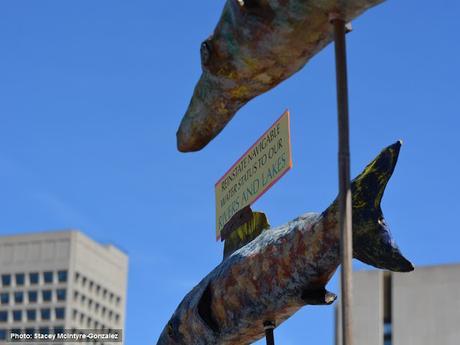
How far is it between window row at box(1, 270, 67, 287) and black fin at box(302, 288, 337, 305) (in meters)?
88.2

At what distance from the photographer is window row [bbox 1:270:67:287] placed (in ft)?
313

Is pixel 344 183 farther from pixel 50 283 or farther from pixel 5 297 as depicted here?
pixel 5 297

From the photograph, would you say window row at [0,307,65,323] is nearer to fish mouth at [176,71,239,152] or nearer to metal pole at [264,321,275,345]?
fish mouth at [176,71,239,152]

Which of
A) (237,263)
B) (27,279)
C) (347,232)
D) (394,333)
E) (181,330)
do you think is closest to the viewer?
(347,232)

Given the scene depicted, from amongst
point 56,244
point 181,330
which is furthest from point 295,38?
point 56,244

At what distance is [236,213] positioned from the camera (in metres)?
9.13

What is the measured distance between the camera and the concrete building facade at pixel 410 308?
35250 millimetres

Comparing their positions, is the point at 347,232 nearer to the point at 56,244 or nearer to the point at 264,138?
the point at 264,138

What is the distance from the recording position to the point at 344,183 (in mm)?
7027

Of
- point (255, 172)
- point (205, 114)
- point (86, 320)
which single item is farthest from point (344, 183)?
point (86, 320)

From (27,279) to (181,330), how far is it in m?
88.2

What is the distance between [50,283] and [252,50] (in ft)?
293

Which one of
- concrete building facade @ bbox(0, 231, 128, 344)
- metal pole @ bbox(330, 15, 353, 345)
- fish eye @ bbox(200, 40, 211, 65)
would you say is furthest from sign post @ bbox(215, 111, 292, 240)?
concrete building facade @ bbox(0, 231, 128, 344)

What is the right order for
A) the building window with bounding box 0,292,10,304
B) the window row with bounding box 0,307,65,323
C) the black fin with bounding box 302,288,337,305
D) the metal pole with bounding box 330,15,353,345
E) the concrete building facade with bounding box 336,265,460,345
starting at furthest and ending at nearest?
the building window with bounding box 0,292,10,304, the window row with bounding box 0,307,65,323, the concrete building facade with bounding box 336,265,460,345, the black fin with bounding box 302,288,337,305, the metal pole with bounding box 330,15,353,345
